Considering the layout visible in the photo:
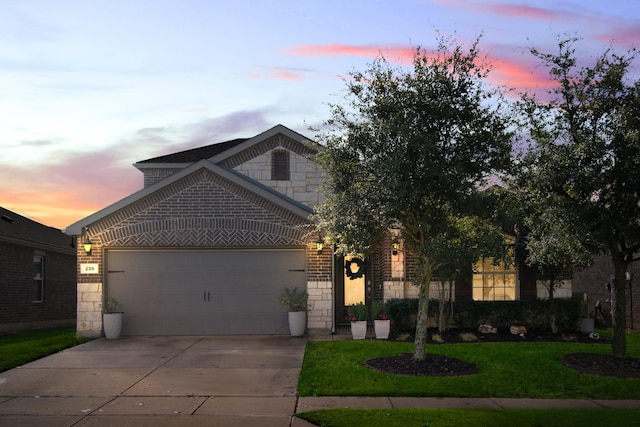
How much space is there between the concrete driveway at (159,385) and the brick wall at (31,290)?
7188 millimetres

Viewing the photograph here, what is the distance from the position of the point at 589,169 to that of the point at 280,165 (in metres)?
11.8

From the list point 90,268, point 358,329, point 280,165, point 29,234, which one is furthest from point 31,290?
point 358,329

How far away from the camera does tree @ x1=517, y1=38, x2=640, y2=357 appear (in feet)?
41.7

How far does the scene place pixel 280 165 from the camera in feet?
74.0

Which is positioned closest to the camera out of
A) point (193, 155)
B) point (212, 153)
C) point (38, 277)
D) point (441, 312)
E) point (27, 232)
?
point (441, 312)

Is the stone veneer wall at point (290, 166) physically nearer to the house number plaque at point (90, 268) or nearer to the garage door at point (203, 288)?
the garage door at point (203, 288)

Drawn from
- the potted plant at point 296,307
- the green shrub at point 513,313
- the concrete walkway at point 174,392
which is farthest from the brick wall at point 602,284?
the concrete walkway at point 174,392

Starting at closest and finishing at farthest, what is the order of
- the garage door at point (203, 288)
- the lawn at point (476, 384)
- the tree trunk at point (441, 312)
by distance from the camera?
the lawn at point (476, 384) → the tree trunk at point (441, 312) → the garage door at point (203, 288)

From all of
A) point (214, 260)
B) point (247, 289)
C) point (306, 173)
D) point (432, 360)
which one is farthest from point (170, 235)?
point (432, 360)

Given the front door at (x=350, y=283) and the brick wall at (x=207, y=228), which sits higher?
the brick wall at (x=207, y=228)

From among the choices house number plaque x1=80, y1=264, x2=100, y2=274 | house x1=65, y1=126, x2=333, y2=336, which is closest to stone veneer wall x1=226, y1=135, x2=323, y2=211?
house x1=65, y1=126, x2=333, y2=336

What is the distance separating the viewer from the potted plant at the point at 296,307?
1742 centimetres

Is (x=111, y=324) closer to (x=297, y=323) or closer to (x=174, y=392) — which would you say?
(x=297, y=323)

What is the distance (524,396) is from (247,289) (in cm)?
882
